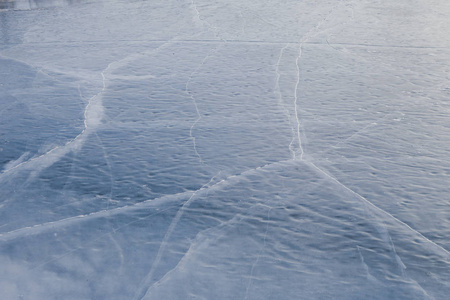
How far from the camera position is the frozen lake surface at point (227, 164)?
295 centimetres

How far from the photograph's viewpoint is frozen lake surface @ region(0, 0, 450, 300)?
2.95 m

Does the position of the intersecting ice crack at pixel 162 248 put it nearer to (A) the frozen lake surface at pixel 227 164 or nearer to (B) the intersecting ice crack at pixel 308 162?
(A) the frozen lake surface at pixel 227 164

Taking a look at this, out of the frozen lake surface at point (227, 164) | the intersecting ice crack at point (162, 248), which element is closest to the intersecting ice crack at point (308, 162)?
the frozen lake surface at point (227, 164)

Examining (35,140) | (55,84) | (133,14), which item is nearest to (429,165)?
(35,140)

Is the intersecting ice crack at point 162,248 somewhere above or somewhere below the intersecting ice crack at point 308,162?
above

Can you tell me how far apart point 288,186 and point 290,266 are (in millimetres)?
864

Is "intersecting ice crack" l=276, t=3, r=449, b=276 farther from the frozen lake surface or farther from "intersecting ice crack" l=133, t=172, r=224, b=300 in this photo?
"intersecting ice crack" l=133, t=172, r=224, b=300

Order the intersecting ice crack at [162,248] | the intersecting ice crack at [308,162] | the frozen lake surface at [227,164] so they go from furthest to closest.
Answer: the intersecting ice crack at [308,162] → the frozen lake surface at [227,164] → the intersecting ice crack at [162,248]

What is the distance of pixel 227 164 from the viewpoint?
4.05m

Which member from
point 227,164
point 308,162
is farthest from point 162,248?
point 308,162

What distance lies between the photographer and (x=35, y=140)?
450 cm

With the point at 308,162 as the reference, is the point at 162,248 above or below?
above

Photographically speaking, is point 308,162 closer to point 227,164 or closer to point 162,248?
point 227,164

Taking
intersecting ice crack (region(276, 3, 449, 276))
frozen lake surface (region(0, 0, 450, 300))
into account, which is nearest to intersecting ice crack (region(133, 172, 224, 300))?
frozen lake surface (region(0, 0, 450, 300))
